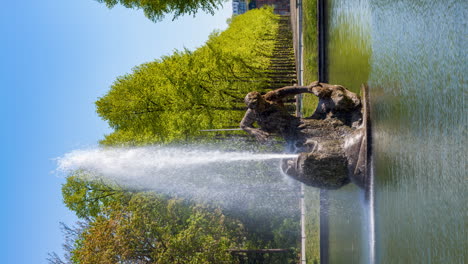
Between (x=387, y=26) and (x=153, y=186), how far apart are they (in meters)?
21.1

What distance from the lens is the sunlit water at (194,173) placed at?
1098 inches

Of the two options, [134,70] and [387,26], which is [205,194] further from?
[387,26]

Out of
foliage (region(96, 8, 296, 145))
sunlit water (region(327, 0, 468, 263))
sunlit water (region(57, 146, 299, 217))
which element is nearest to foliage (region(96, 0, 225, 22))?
foliage (region(96, 8, 296, 145))

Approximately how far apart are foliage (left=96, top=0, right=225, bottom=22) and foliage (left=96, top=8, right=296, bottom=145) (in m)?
3.15

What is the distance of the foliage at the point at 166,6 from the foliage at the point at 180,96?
3148 mm

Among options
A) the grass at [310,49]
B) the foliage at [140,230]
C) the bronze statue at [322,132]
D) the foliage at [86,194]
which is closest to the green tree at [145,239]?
the foliage at [140,230]

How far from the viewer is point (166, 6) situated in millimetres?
33938

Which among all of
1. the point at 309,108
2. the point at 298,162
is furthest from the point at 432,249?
the point at 309,108

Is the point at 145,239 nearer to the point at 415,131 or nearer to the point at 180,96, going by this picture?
the point at 180,96

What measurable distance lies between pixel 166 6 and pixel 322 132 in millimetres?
23138

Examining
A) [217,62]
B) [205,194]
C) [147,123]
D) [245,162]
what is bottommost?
[205,194]

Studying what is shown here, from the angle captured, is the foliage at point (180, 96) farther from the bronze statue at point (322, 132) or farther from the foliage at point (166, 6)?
the bronze statue at point (322, 132)

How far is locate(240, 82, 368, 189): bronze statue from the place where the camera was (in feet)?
43.7

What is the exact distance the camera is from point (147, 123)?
29.3 metres
